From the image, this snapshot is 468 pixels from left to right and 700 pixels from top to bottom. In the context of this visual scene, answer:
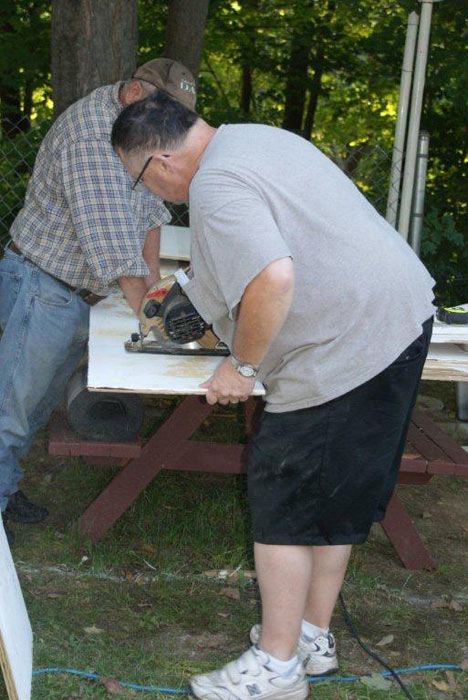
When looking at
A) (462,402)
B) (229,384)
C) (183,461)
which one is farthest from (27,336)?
(462,402)

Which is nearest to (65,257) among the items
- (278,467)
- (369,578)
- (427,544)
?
(278,467)

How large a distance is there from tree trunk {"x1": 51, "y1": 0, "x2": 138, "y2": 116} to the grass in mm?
2245

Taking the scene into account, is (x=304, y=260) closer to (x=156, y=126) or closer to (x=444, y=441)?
(x=156, y=126)

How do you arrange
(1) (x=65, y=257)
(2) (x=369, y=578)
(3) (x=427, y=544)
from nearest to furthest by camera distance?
(1) (x=65, y=257) < (2) (x=369, y=578) < (3) (x=427, y=544)

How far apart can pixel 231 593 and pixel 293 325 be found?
1.60 meters

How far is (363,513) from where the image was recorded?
2.76m

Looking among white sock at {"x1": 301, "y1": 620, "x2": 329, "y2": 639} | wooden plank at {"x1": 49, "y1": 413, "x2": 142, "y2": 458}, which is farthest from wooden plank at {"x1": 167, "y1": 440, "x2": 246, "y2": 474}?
Answer: white sock at {"x1": 301, "y1": 620, "x2": 329, "y2": 639}

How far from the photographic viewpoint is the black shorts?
8.59 ft

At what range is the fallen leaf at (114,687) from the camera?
299cm

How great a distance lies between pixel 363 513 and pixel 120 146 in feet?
4.18

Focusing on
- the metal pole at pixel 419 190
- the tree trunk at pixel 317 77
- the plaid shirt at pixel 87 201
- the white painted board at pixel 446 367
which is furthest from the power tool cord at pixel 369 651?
the tree trunk at pixel 317 77

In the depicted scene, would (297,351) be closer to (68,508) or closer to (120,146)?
(120,146)

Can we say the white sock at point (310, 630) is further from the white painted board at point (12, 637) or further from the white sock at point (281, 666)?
the white painted board at point (12, 637)

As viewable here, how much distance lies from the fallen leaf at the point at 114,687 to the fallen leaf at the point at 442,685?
3.39 ft
